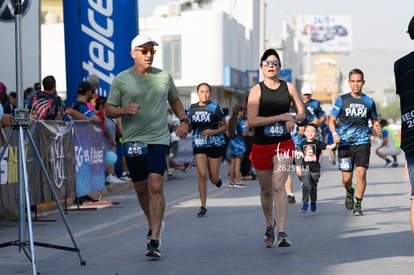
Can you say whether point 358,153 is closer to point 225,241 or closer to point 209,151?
point 209,151

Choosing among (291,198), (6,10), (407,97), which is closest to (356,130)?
(291,198)

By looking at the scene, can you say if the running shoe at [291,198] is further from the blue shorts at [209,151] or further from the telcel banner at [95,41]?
the telcel banner at [95,41]

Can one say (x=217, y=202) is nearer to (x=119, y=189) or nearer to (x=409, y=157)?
(x=119, y=189)

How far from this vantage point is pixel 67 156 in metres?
14.5

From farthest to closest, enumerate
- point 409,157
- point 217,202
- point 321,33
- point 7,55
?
point 321,33, point 7,55, point 217,202, point 409,157

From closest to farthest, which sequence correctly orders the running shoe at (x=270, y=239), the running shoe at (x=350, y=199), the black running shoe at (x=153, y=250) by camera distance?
the black running shoe at (x=153, y=250)
the running shoe at (x=270, y=239)
the running shoe at (x=350, y=199)

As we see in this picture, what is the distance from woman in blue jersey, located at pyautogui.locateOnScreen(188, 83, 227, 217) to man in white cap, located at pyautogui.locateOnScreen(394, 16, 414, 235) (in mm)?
6314

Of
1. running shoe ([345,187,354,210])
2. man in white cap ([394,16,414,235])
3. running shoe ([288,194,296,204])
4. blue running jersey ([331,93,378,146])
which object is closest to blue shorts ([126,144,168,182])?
man in white cap ([394,16,414,235])

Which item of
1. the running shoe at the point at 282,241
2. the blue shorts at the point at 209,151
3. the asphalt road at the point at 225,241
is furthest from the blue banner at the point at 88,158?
the running shoe at the point at 282,241

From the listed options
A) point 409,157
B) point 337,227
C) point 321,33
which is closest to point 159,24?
point 337,227

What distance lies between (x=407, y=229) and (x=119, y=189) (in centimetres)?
893

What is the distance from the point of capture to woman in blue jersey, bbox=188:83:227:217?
45.8ft

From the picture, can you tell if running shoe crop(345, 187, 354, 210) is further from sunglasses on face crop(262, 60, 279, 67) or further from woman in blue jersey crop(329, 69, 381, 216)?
sunglasses on face crop(262, 60, 279, 67)

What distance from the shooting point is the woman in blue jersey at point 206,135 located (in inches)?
550
